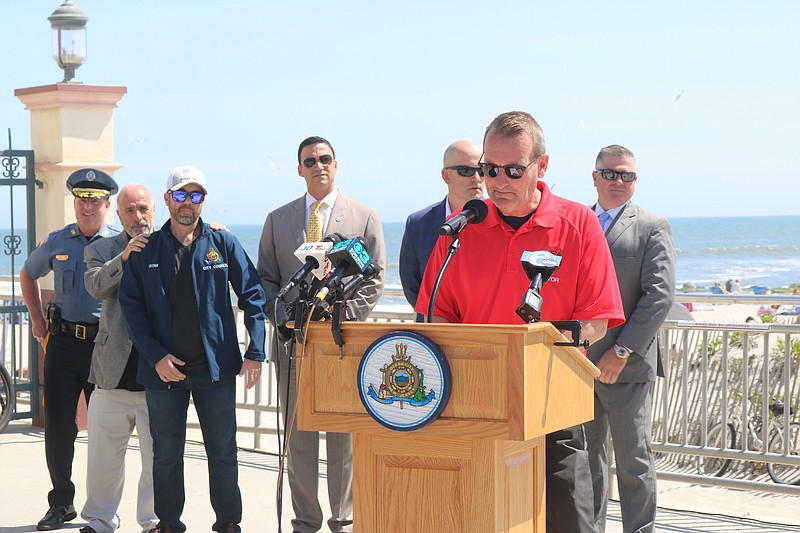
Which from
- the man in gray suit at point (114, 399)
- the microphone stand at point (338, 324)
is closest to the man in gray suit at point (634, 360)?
the microphone stand at point (338, 324)

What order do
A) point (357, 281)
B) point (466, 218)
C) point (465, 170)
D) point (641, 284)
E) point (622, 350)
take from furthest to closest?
point (465, 170) < point (641, 284) < point (622, 350) < point (466, 218) < point (357, 281)

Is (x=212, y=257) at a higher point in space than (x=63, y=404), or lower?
higher

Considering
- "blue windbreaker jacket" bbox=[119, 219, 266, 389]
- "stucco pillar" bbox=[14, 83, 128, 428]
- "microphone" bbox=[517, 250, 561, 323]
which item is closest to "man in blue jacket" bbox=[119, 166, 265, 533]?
"blue windbreaker jacket" bbox=[119, 219, 266, 389]

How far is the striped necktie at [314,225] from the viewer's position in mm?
6094

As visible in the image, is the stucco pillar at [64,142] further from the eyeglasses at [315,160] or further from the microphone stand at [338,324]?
the microphone stand at [338,324]

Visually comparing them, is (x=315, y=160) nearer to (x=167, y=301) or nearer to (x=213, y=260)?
(x=213, y=260)

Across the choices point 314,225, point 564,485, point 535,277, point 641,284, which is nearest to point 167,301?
point 314,225

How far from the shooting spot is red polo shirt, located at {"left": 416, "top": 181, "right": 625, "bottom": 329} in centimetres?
382

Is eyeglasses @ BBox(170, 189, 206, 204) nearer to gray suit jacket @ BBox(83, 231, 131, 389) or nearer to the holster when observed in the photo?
gray suit jacket @ BBox(83, 231, 131, 389)

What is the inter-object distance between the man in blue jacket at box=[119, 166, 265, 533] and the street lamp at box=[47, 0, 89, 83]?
4.26 meters

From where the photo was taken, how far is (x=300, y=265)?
6.02 metres

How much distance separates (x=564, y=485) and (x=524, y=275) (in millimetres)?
732

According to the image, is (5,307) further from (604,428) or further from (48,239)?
(604,428)

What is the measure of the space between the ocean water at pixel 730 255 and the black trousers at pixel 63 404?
36.8 m
